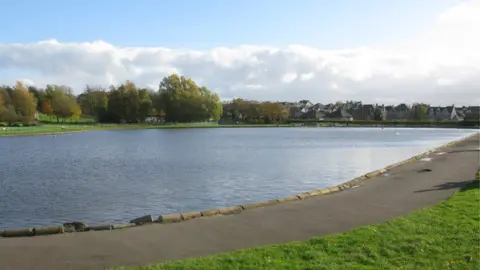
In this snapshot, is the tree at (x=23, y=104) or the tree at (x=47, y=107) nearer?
the tree at (x=23, y=104)

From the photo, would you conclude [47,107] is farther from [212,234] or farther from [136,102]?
[212,234]

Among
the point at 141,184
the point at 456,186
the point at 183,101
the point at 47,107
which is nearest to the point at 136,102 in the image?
the point at 183,101

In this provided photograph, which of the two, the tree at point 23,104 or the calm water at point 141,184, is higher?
the tree at point 23,104

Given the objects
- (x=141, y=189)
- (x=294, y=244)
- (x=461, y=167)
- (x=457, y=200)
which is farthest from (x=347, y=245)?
(x=461, y=167)

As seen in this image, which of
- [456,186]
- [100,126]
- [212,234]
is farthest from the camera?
[100,126]

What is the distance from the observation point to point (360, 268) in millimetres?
8109

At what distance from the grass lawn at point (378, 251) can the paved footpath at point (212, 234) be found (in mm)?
1001

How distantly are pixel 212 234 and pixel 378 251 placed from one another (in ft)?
13.4

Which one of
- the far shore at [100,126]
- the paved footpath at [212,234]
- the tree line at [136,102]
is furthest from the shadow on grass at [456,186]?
the tree line at [136,102]

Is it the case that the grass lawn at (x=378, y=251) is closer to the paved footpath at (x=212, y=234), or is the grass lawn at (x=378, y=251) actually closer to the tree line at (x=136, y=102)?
the paved footpath at (x=212, y=234)

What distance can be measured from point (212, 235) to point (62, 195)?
12.7 meters

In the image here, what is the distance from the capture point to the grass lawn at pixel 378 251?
838 cm

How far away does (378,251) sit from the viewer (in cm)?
921

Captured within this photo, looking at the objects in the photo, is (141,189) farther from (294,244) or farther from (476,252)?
(476,252)
